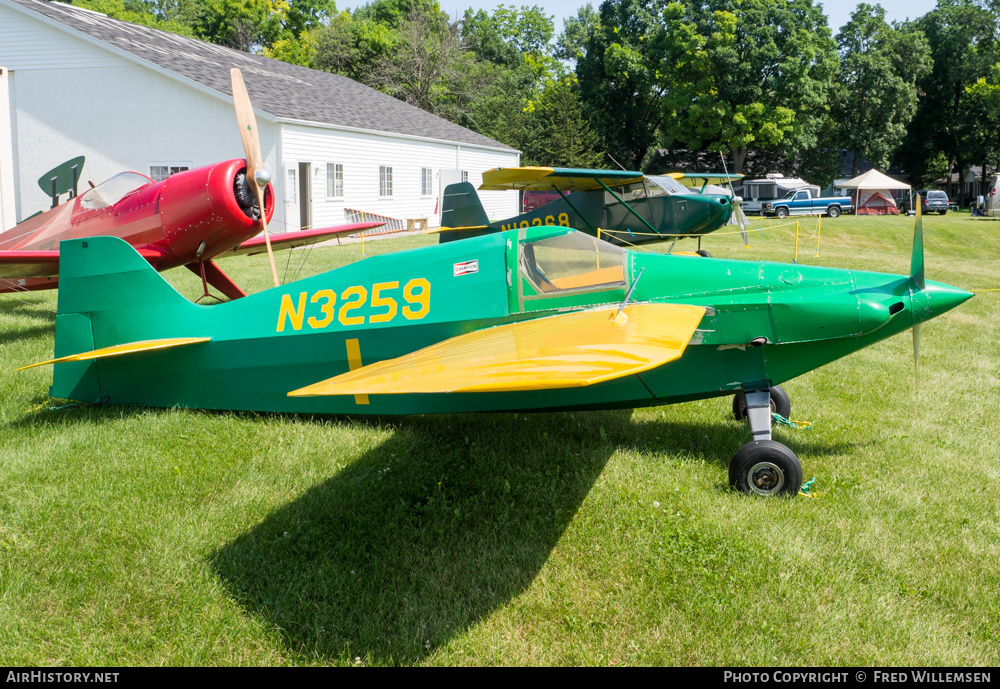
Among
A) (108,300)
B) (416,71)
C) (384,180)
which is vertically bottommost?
(108,300)

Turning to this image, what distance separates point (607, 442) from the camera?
5555mm

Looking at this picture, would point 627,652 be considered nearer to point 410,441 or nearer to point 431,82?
point 410,441

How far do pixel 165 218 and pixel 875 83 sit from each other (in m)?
58.3

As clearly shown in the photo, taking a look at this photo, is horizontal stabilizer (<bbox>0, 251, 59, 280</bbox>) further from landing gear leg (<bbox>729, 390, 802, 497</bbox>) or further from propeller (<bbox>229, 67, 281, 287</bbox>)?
landing gear leg (<bbox>729, 390, 802, 497</bbox>)

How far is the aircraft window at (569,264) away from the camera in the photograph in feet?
16.5

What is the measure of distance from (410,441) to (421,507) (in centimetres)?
105

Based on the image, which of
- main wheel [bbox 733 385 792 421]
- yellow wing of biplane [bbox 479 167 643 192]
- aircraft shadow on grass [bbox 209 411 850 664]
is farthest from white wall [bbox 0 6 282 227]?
main wheel [bbox 733 385 792 421]

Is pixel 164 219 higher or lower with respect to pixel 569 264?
higher

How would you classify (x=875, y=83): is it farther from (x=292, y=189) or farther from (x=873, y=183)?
(x=292, y=189)

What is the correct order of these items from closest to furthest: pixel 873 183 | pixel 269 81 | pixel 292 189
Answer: pixel 292 189
pixel 269 81
pixel 873 183

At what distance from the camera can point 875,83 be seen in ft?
174

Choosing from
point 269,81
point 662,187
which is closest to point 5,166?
point 269,81

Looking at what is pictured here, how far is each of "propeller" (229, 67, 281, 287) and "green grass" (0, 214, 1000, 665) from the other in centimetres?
342

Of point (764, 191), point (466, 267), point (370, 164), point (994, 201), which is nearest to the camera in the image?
point (466, 267)
